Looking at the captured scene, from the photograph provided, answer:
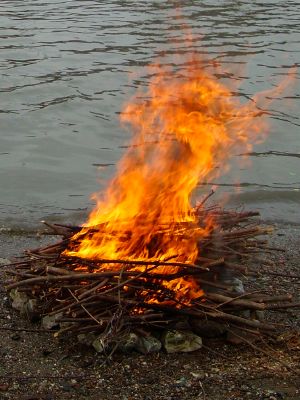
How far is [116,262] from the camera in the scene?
4.57 meters

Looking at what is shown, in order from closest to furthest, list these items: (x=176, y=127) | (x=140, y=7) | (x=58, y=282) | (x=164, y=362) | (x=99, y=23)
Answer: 1. (x=164, y=362)
2. (x=58, y=282)
3. (x=176, y=127)
4. (x=99, y=23)
5. (x=140, y=7)

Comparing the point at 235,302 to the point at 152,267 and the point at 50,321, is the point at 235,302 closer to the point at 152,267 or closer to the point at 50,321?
the point at 152,267

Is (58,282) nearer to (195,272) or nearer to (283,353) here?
(195,272)

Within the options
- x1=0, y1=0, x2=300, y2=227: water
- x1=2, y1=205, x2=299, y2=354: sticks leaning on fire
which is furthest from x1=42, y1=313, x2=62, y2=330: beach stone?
x1=0, y1=0, x2=300, y2=227: water

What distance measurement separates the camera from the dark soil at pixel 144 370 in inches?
157

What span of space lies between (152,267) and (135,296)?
0.27m

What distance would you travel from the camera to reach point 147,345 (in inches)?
173

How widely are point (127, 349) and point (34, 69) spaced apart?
11893mm

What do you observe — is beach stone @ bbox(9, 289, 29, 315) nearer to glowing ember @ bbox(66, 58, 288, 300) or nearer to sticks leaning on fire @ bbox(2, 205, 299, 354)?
sticks leaning on fire @ bbox(2, 205, 299, 354)

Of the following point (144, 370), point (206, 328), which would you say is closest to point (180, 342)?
point (206, 328)

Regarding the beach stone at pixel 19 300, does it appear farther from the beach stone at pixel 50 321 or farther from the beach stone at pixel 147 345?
the beach stone at pixel 147 345

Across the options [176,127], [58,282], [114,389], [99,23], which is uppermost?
[99,23]

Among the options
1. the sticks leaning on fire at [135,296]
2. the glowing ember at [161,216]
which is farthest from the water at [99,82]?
the sticks leaning on fire at [135,296]

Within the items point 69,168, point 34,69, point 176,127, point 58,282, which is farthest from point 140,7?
point 58,282
